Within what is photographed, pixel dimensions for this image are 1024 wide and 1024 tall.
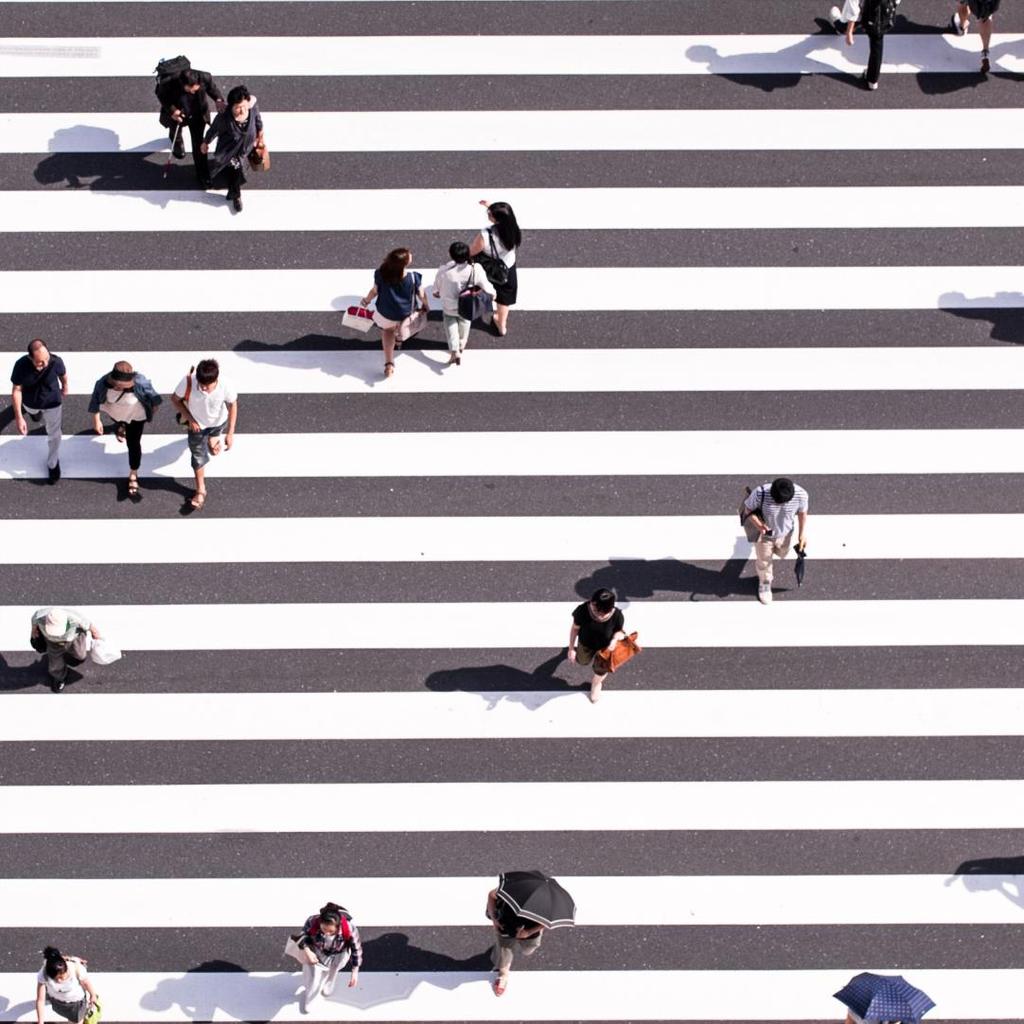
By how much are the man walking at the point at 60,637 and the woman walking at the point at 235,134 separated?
13.6 feet

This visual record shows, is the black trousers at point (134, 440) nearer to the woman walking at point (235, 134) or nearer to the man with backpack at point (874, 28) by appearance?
the woman walking at point (235, 134)

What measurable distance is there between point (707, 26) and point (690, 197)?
1.92 metres

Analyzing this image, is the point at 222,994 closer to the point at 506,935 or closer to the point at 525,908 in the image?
the point at 506,935

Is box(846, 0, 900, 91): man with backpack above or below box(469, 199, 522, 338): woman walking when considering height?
above

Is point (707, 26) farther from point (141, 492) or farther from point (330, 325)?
point (141, 492)

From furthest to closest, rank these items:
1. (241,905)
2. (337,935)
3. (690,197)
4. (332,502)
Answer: (690,197)
(332,502)
(241,905)
(337,935)

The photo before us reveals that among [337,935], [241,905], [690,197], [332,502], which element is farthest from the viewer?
[690,197]

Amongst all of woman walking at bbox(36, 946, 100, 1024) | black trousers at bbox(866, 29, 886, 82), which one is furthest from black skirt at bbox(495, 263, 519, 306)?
woman walking at bbox(36, 946, 100, 1024)

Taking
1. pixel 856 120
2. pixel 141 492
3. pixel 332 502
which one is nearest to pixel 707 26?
pixel 856 120

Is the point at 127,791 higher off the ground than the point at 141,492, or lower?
lower

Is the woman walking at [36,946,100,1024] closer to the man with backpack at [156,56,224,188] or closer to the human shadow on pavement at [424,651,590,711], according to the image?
the human shadow on pavement at [424,651,590,711]

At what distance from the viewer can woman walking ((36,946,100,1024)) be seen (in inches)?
457

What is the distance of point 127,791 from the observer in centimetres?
1317

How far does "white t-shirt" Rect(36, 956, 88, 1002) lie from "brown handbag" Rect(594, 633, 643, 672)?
4522 millimetres
